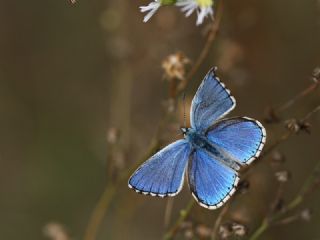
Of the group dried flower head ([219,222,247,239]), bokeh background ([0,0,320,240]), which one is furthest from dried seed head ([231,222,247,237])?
bokeh background ([0,0,320,240])

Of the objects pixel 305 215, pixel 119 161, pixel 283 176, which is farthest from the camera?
pixel 119 161

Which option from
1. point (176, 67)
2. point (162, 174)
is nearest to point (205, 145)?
point (162, 174)

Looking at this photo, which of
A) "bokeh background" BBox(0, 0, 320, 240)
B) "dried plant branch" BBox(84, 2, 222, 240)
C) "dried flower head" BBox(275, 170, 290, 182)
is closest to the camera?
"dried flower head" BBox(275, 170, 290, 182)

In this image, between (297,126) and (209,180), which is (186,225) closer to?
(209,180)

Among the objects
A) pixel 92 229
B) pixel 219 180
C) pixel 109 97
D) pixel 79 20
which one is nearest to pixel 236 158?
pixel 219 180

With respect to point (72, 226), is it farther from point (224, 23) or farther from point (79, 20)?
point (224, 23)

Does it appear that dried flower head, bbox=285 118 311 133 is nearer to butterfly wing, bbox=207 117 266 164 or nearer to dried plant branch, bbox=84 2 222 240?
butterfly wing, bbox=207 117 266 164

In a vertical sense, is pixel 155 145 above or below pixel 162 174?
above
